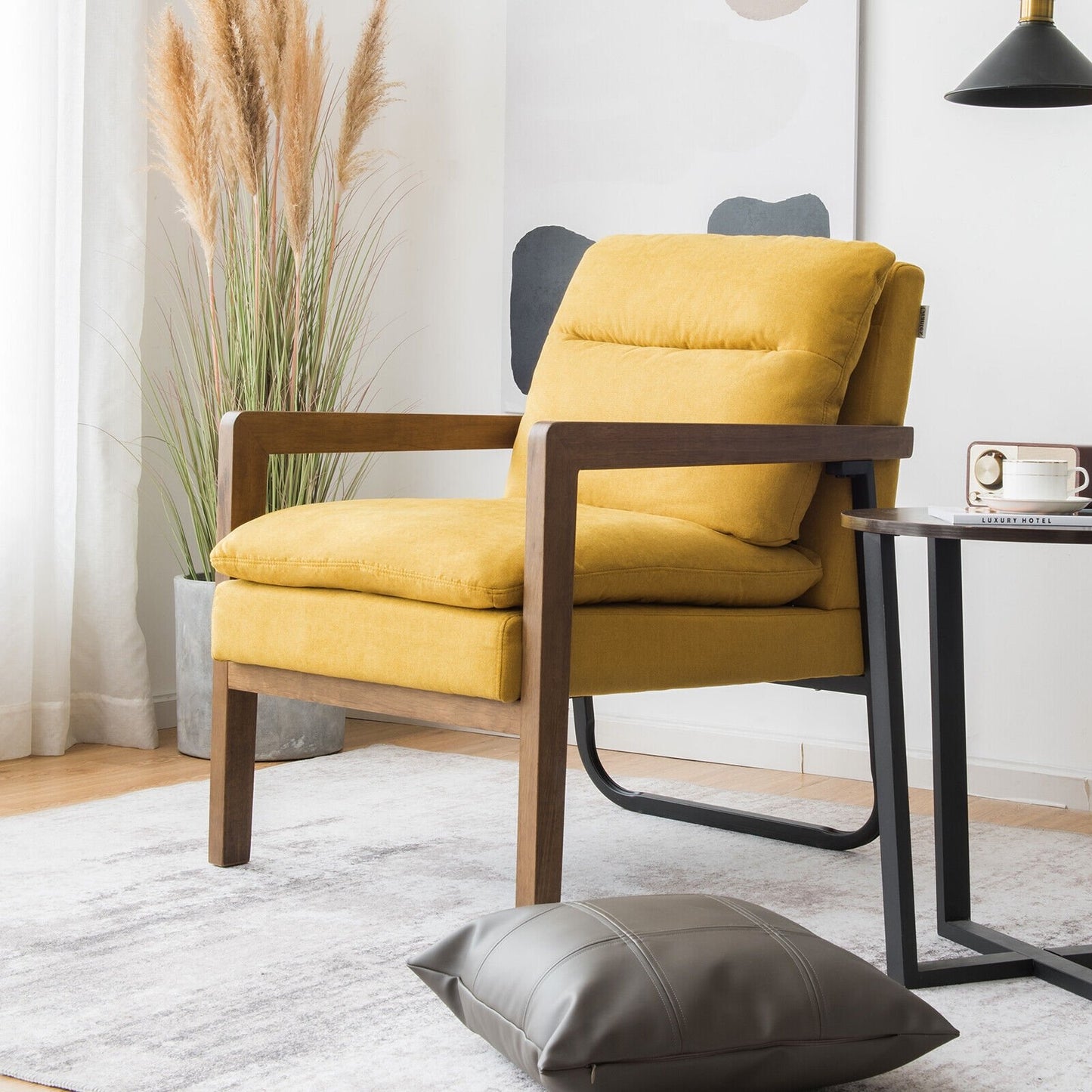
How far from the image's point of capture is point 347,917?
1898mm

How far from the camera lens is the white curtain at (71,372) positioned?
2.96 m

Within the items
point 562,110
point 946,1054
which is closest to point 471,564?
point 946,1054

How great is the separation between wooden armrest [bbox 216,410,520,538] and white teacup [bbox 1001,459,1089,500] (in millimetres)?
995

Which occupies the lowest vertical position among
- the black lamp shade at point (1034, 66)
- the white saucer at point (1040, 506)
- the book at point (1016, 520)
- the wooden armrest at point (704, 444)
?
the book at point (1016, 520)

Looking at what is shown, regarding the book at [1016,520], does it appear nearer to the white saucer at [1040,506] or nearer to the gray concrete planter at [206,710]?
the white saucer at [1040,506]

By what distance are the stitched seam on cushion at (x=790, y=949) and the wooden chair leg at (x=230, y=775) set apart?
0.90 metres

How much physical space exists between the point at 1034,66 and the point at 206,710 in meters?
1.94

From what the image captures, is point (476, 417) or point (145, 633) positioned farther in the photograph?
point (145, 633)

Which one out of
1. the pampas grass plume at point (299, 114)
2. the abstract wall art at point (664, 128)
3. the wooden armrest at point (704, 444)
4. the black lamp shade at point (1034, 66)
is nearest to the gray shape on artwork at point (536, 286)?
the abstract wall art at point (664, 128)

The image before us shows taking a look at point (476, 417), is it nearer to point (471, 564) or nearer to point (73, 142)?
point (471, 564)

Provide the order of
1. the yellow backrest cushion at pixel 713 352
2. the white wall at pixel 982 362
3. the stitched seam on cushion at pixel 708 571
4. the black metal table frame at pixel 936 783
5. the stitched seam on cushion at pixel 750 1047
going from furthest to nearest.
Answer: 1. the white wall at pixel 982 362
2. the yellow backrest cushion at pixel 713 352
3. the stitched seam on cushion at pixel 708 571
4. the black metal table frame at pixel 936 783
5. the stitched seam on cushion at pixel 750 1047

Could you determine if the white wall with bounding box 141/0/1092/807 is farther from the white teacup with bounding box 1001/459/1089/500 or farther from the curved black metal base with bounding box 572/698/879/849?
the white teacup with bounding box 1001/459/1089/500

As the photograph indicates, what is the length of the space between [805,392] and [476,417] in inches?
23.7

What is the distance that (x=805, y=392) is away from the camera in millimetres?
2104
